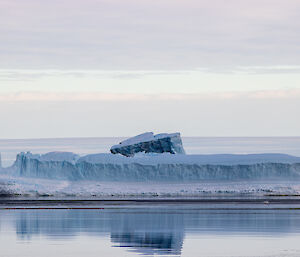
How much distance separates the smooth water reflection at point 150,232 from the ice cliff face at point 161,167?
1007 centimetres

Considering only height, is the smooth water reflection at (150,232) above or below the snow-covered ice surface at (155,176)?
below

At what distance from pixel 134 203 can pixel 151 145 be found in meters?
11.8

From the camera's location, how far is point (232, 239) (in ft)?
85.6

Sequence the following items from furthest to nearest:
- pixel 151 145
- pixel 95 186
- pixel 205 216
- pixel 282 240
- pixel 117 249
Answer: pixel 151 145 < pixel 95 186 < pixel 205 216 < pixel 282 240 < pixel 117 249

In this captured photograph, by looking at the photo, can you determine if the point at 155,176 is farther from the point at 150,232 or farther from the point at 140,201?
the point at 150,232

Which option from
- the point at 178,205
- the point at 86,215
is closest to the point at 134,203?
the point at 178,205

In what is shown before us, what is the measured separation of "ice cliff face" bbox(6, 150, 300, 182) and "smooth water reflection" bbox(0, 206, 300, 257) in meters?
10.1

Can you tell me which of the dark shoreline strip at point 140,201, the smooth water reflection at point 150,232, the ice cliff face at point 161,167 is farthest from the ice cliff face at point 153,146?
the smooth water reflection at point 150,232

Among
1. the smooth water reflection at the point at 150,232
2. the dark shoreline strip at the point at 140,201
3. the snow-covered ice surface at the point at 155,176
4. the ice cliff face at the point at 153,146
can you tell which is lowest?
the smooth water reflection at the point at 150,232

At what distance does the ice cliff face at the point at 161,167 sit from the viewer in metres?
48.2

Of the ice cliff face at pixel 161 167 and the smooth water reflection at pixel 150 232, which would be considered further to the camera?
the ice cliff face at pixel 161 167

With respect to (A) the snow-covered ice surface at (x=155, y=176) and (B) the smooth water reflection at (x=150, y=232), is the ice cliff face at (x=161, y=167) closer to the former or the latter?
(A) the snow-covered ice surface at (x=155, y=176)

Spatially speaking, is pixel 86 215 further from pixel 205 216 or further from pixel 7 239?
pixel 7 239

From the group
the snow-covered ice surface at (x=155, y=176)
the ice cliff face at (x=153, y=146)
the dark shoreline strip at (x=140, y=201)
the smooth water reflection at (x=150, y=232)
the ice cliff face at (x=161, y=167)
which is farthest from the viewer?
the ice cliff face at (x=153, y=146)
